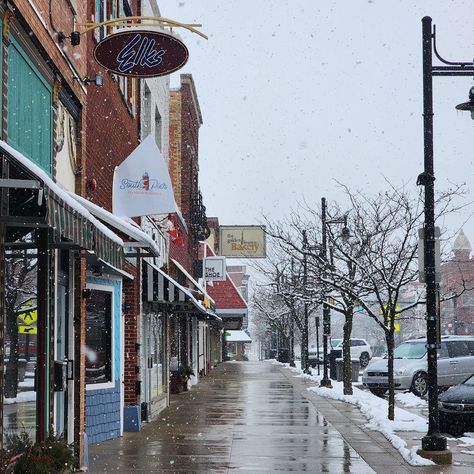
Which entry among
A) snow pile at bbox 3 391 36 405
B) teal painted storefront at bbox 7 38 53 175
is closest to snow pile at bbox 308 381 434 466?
snow pile at bbox 3 391 36 405

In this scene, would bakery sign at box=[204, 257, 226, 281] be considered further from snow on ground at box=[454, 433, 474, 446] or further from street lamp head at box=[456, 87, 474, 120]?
street lamp head at box=[456, 87, 474, 120]

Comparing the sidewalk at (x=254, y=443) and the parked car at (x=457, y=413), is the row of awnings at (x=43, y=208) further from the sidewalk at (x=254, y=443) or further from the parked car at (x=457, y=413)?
the parked car at (x=457, y=413)

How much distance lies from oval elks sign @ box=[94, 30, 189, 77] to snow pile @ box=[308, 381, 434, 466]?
6.01 metres

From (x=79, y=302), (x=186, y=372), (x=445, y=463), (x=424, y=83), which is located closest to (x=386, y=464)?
(x=445, y=463)

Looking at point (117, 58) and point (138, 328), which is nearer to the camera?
point (117, 58)

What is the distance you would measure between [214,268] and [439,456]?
24190 mm

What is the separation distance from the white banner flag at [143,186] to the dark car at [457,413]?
6136 millimetres

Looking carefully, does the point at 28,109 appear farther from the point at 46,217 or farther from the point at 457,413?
the point at 457,413

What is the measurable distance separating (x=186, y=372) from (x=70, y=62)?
17692 millimetres

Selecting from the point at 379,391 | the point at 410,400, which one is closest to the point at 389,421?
the point at 410,400

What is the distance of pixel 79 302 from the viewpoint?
37.2 feet

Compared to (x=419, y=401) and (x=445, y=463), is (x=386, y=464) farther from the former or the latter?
(x=419, y=401)

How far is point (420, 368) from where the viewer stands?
25312 mm

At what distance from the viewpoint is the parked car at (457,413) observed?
622 inches
